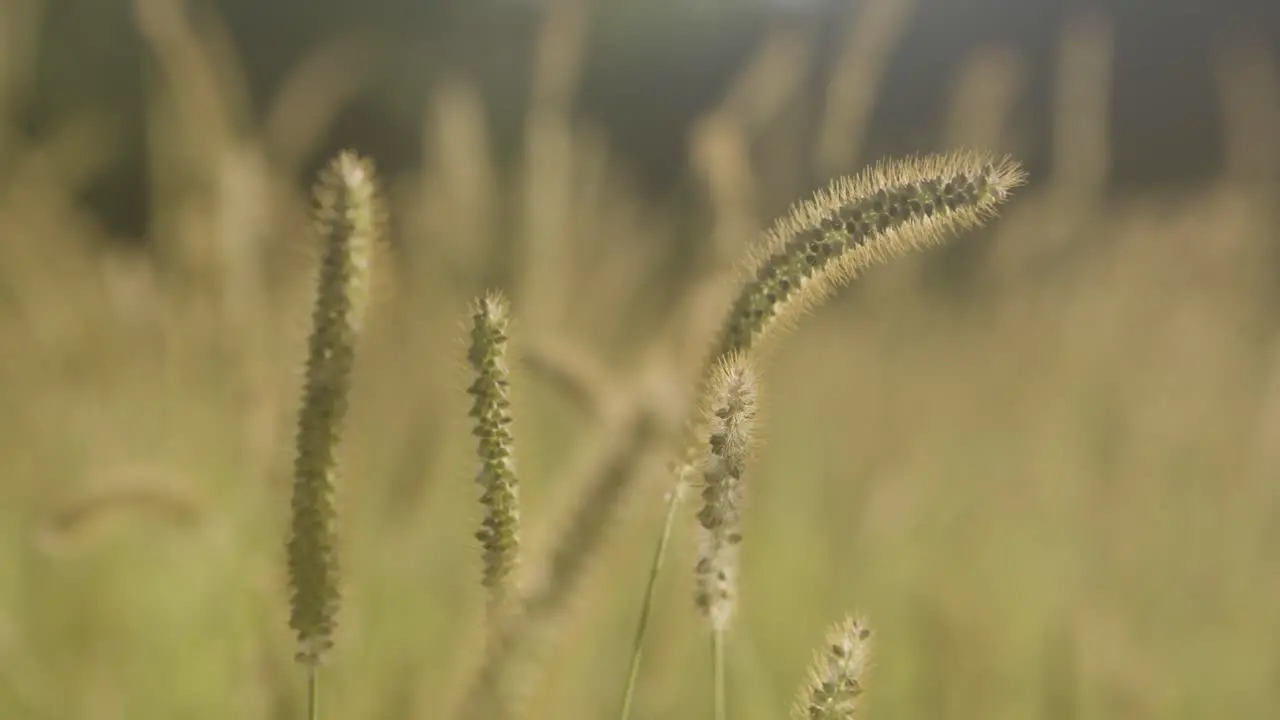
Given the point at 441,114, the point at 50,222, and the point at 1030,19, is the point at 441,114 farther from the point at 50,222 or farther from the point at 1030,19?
the point at 1030,19

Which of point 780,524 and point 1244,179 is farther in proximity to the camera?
point 1244,179

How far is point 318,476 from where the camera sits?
1.49 feet

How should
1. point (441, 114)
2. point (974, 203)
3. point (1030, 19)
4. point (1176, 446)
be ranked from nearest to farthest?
point (974, 203), point (441, 114), point (1176, 446), point (1030, 19)

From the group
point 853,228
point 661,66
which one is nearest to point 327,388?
point 853,228

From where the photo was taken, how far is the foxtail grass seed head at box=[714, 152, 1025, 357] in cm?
43

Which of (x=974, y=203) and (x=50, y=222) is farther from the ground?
(x=50, y=222)

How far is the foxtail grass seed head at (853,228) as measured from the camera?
17.1 inches

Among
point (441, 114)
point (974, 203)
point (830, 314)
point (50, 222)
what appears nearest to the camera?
point (974, 203)

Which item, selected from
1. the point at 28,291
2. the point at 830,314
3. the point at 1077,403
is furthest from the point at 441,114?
the point at 830,314

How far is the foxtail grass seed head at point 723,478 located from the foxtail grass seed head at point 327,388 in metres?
0.13

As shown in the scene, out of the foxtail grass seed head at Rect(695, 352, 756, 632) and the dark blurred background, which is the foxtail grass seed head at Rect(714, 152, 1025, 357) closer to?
the foxtail grass seed head at Rect(695, 352, 756, 632)

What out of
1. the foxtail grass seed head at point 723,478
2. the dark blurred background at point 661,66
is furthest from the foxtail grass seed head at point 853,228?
the dark blurred background at point 661,66

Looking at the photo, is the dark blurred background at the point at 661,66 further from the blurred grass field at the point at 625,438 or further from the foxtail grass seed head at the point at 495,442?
the foxtail grass seed head at the point at 495,442

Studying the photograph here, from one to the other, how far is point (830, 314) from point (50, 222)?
6.00 feet
